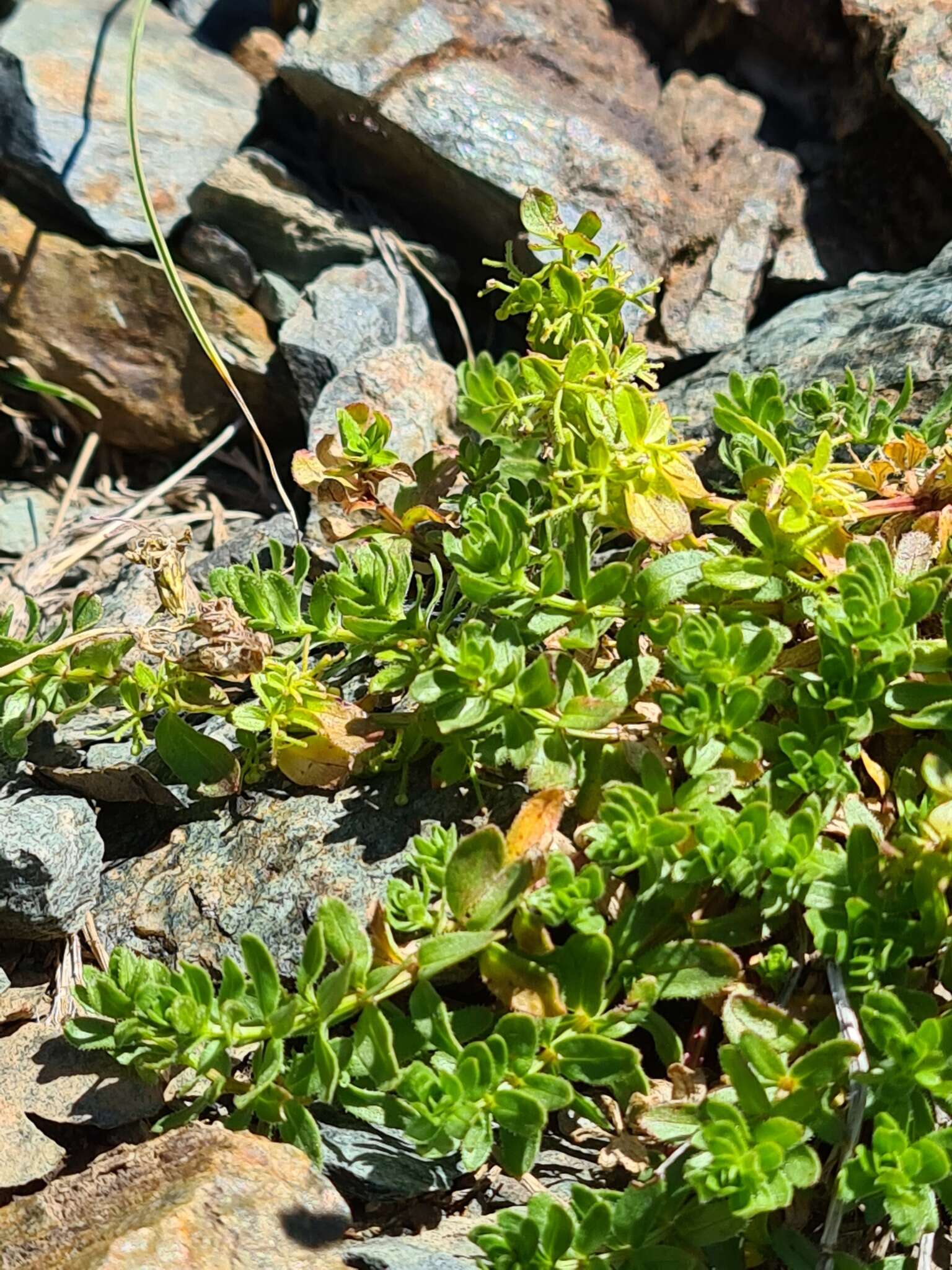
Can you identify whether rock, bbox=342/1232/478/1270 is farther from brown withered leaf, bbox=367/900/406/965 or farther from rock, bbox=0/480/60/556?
rock, bbox=0/480/60/556

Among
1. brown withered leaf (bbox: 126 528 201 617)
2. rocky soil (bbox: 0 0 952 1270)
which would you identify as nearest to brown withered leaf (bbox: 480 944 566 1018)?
brown withered leaf (bbox: 126 528 201 617)

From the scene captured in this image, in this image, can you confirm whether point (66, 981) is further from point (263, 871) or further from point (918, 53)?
point (918, 53)

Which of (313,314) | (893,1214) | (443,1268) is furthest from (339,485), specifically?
(893,1214)

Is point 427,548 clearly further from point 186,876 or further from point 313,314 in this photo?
point 313,314

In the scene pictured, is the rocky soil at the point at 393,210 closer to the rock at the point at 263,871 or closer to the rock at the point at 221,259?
the rock at the point at 221,259

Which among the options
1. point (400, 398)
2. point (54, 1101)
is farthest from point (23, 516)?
point (54, 1101)
